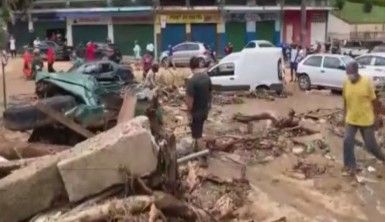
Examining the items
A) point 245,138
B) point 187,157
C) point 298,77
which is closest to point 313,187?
point 187,157

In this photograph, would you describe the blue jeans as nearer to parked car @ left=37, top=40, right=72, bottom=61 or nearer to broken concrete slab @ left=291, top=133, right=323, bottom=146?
broken concrete slab @ left=291, top=133, right=323, bottom=146

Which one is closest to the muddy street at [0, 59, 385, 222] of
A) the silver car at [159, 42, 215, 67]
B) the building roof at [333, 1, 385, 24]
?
the silver car at [159, 42, 215, 67]

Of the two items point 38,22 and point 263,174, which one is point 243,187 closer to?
point 263,174

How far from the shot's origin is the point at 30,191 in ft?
21.4

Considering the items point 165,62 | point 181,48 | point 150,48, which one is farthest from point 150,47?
point 165,62

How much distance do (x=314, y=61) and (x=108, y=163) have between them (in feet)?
65.6

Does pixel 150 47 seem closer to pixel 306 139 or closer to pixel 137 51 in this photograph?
pixel 137 51

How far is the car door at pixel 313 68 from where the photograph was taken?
83.3ft

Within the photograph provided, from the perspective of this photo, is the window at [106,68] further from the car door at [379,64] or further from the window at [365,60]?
the car door at [379,64]

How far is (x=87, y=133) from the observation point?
1025 centimetres

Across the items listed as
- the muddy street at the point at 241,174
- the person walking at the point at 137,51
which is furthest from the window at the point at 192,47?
the muddy street at the point at 241,174

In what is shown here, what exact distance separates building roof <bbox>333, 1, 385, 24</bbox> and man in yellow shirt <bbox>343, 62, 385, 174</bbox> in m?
43.9

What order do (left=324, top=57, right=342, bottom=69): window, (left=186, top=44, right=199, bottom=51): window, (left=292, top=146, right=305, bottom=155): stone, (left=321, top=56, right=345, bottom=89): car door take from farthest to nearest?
(left=186, top=44, right=199, bottom=51): window, (left=324, top=57, right=342, bottom=69): window, (left=321, top=56, right=345, bottom=89): car door, (left=292, top=146, right=305, bottom=155): stone

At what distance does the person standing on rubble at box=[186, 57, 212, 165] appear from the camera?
31.5ft
